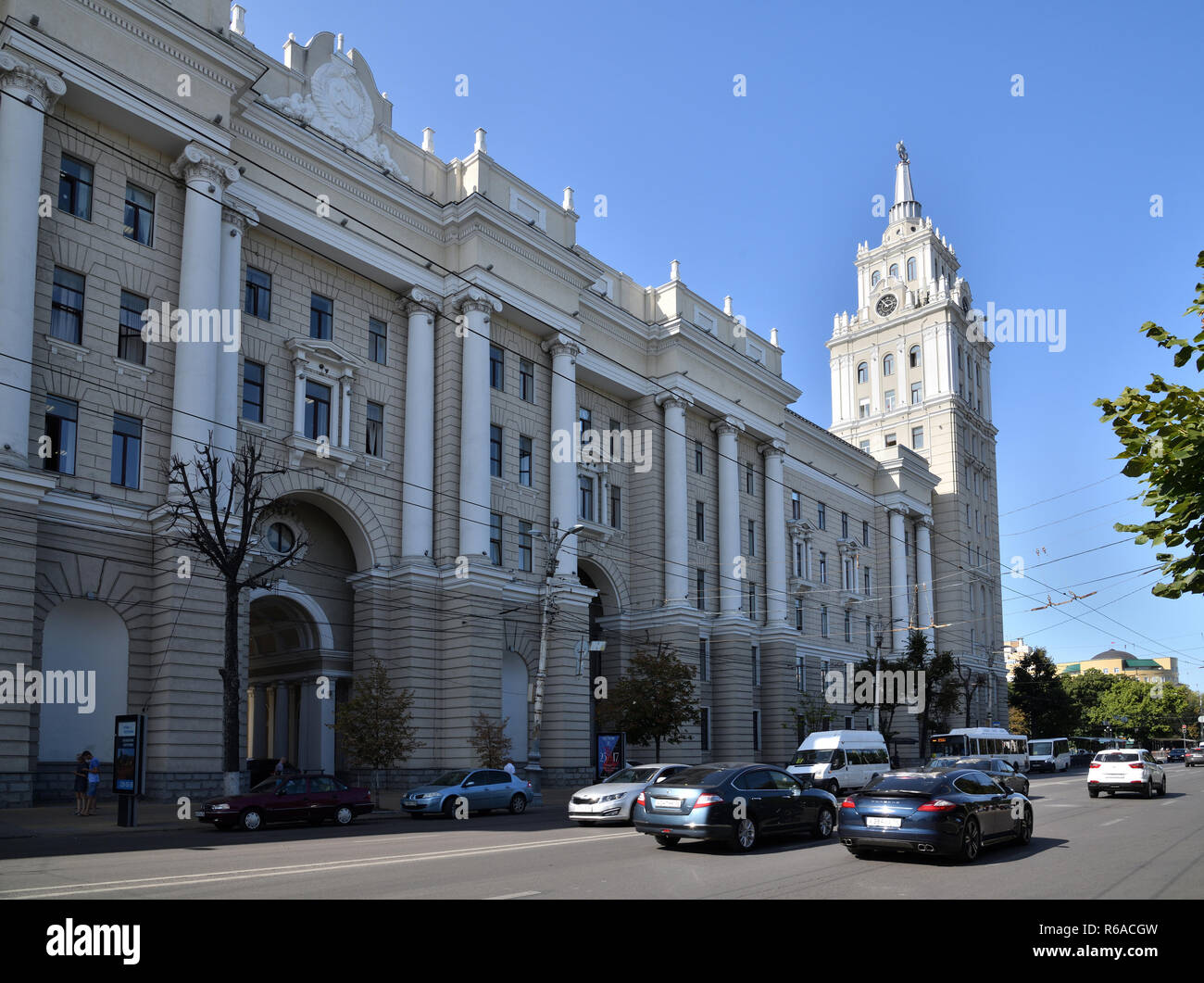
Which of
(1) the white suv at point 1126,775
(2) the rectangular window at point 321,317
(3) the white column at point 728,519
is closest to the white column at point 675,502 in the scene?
(3) the white column at point 728,519

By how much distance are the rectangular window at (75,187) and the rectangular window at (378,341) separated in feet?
36.0

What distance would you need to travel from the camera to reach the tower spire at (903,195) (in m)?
92.6

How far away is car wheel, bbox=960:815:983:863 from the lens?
14.9 m

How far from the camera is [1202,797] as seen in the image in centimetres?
3191

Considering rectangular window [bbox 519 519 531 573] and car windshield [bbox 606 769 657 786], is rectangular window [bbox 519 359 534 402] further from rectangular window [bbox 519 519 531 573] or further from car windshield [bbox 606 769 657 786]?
car windshield [bbox 606 769 657 786]

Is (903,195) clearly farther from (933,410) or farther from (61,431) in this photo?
(61,431)

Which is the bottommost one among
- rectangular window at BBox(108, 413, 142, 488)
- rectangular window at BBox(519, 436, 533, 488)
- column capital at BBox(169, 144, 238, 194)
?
rectangular window at BBox(108, 413, 142, 488)

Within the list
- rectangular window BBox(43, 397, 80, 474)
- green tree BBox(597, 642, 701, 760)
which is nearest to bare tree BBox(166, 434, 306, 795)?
rectangular window BBox(43, 397, 80, 474)

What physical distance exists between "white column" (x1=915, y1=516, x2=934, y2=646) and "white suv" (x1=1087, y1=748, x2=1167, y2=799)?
42.9m

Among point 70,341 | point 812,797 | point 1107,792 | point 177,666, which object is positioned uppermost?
point 70,341

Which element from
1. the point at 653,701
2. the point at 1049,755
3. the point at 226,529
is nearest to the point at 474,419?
the point at 226,529
